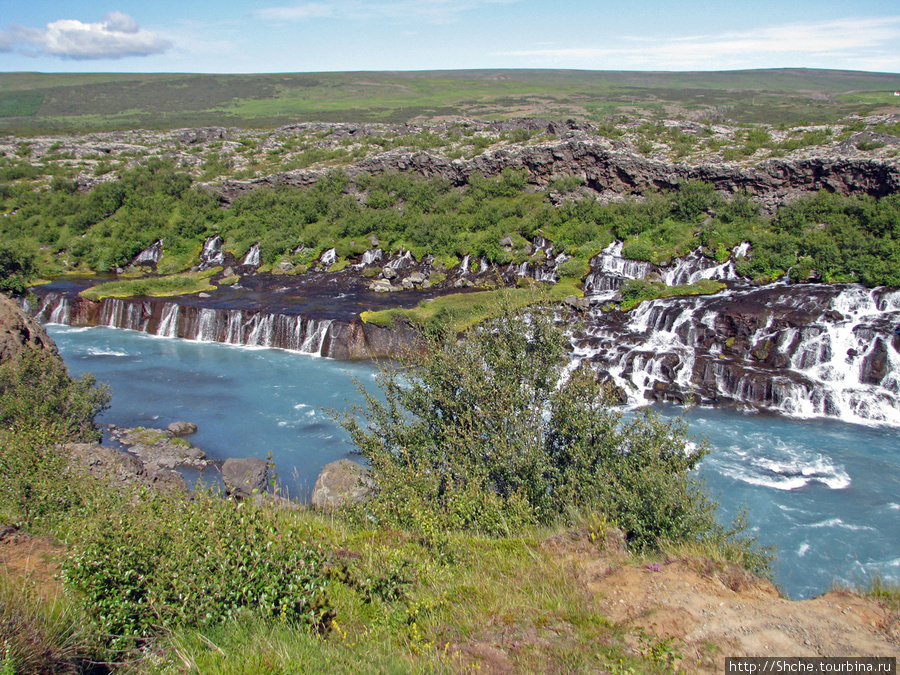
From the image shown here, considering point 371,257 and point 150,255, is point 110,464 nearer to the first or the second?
point 371,257

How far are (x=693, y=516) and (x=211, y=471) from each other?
57.4 ft

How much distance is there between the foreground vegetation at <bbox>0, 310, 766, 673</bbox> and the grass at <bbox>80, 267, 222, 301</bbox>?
98.3 ft

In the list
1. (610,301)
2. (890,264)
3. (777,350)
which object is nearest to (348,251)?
(610,301)

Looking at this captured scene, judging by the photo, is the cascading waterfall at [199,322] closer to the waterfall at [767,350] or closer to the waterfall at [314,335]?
the waterfall at [314,335]

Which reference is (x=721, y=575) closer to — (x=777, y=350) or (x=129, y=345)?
(x=777, y=350)

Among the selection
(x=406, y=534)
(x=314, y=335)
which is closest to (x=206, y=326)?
(x=314, y=335)

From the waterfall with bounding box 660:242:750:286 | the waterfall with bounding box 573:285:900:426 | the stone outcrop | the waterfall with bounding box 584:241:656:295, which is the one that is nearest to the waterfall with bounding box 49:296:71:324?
the stone outcrop

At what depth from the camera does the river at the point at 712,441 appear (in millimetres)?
16375

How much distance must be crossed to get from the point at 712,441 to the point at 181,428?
2211 centimetres

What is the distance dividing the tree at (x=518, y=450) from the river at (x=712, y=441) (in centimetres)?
172

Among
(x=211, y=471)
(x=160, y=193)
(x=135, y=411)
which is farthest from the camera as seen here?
(x=160, y=193)

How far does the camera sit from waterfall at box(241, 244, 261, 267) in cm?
4997

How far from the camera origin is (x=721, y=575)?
28.7 ft

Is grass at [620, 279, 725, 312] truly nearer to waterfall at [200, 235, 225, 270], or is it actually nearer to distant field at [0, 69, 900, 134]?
waterfall at [200, 235, 225, 270]
